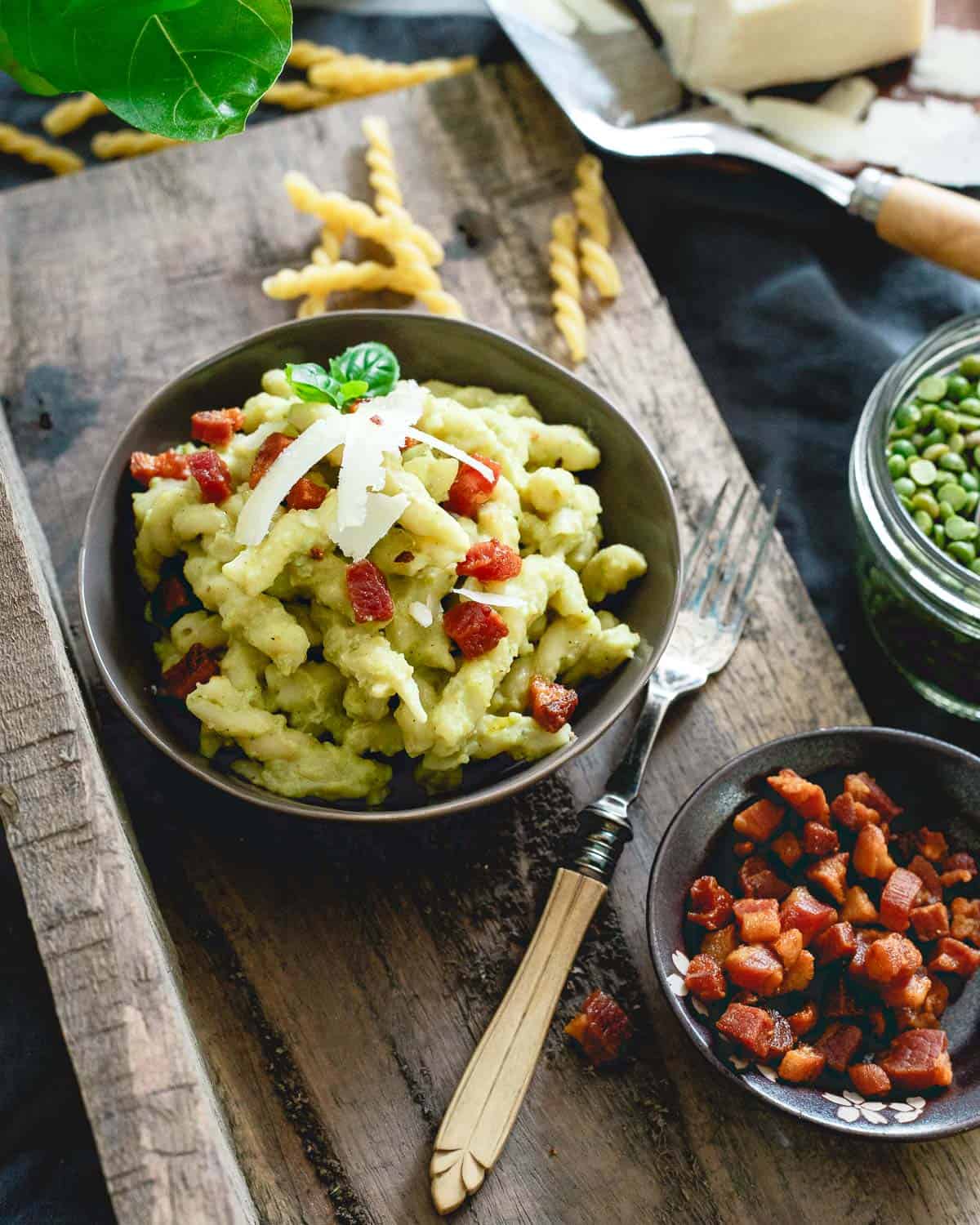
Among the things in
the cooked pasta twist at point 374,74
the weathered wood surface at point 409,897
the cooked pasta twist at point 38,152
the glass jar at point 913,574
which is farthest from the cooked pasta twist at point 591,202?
the cooked pasta twist at point 38,152

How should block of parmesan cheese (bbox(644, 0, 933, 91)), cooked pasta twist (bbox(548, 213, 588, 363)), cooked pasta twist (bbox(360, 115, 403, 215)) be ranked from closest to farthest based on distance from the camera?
cooked pasta twist (bbox(548, 213, 588, 363)) < cooked pasta twist (bbox(360, 115, 403, 215)) < block of parmesan cheese (bbox(644, 0, 933, 91))

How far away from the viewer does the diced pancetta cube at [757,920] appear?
2.63 meters

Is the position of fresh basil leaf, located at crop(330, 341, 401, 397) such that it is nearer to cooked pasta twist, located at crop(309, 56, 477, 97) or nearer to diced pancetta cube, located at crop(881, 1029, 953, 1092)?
cooked pasta twist, located at crop(309, 56, 477, 97)

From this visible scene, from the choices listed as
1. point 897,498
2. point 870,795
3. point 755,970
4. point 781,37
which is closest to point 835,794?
point 870,795

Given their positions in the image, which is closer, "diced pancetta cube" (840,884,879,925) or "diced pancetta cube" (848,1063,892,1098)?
"diced pancetta cube" (848,1063,892,1098)

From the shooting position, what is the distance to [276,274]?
3.54m

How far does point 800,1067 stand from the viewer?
8.35ft

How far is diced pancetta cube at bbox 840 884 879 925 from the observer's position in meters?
2.72

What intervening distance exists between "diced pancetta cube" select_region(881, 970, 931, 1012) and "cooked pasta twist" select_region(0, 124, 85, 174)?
3.30 metres

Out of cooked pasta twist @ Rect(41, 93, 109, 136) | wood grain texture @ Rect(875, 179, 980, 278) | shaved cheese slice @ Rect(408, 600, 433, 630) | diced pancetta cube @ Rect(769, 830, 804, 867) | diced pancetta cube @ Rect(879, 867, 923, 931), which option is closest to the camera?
shaved cheese slice @ Rect(408, 600, 433, 630)

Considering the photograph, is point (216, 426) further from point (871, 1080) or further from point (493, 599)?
point (871, 1080)

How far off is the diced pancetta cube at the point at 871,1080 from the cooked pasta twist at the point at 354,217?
2.35 m

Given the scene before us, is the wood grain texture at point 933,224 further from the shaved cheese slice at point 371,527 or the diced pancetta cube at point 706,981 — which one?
the diced pancetta cube at point 706,981

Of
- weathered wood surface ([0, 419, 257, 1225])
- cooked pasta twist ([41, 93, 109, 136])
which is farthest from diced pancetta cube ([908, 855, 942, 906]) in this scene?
cooked pasta twist ([41, 93, 109, 136])
